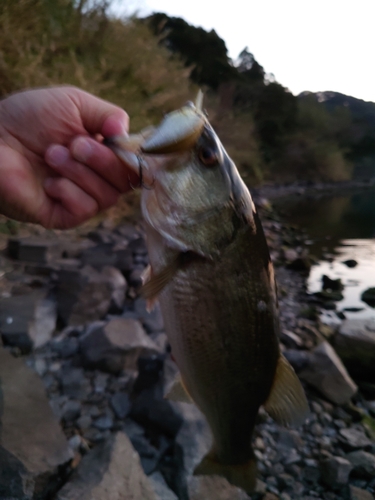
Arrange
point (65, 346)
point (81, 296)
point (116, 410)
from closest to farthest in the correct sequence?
point (116, 410) < point (65, 346) < point (81, 296)

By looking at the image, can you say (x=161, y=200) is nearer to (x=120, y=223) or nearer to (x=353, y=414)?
(x=353, y=414)

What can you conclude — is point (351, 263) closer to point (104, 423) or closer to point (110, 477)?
point (104, 423)

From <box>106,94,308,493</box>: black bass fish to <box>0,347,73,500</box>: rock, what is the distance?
107 centimetres

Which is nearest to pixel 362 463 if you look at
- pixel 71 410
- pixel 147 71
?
pixel 71 410

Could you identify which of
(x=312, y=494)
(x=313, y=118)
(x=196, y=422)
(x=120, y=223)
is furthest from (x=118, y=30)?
(x=313, y=118)

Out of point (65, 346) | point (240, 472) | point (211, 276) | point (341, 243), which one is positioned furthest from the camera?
point (341, 243)

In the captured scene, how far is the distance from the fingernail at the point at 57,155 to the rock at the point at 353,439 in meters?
3.65

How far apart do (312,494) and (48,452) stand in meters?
2.16

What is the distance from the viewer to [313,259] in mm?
11367

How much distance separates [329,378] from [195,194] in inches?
144

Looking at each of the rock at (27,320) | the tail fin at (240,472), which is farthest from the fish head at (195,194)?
the rock at (27,320)

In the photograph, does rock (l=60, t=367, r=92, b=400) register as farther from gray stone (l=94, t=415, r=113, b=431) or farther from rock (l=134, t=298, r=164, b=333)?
rock (l=134, t=298, r=164, b=333)

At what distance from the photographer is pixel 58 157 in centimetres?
182

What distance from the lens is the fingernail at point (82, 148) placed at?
1703 mm
